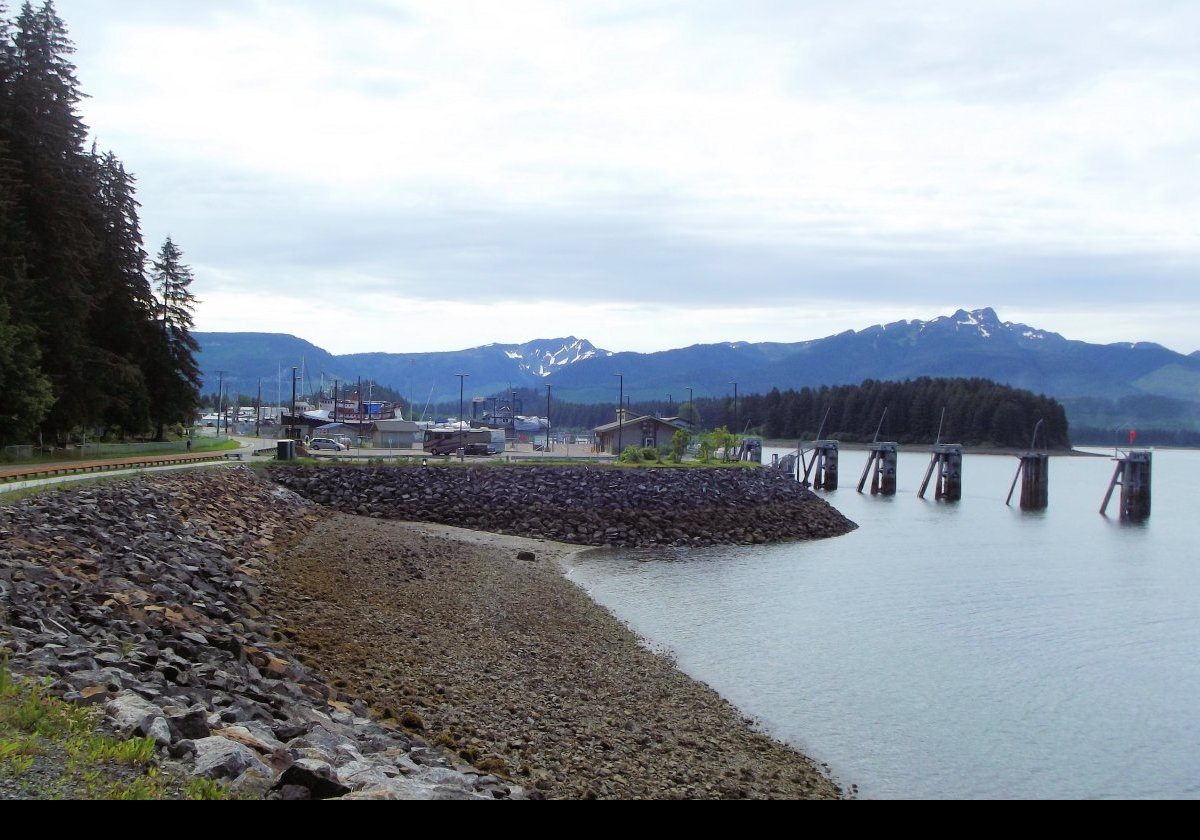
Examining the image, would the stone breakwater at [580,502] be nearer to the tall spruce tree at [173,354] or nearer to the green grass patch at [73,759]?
the tall spruce tree at [173,354]

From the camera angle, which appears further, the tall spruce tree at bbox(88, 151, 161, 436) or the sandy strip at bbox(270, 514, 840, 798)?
the tall spruce tree at bbox(88, 151, 161, 436)

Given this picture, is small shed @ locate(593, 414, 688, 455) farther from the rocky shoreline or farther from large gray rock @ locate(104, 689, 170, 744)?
large gray rock @ locate(104, 689, 170, 744)

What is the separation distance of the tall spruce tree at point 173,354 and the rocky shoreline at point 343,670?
27.1 metres

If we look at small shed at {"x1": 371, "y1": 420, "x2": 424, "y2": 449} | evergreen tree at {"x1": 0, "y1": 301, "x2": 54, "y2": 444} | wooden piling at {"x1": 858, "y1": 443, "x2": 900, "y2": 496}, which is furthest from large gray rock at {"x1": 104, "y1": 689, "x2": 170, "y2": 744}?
small shed at {"x1": 371, "y1": 420, "x2": 424, "y2": 449}

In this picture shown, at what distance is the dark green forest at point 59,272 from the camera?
119 feet

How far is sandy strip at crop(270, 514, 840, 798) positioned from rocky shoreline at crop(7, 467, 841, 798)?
0.19 feet

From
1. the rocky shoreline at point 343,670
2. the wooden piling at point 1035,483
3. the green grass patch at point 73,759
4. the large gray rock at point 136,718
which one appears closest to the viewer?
the green grass patch at point 73,759

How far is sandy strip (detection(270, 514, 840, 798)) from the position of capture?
13.2m

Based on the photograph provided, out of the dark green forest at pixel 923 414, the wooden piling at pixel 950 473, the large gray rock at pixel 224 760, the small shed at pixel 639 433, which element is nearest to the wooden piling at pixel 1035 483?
the wooden piling at pixel 950 473

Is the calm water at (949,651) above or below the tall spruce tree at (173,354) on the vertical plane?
below

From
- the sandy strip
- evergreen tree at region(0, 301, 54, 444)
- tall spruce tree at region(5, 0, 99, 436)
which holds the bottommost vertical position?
the sandy strip
